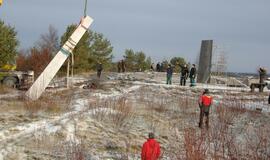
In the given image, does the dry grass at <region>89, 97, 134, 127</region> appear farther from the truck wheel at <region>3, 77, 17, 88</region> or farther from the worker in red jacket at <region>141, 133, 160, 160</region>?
the truck wheel at <region>3, 77, 17, 88</region>

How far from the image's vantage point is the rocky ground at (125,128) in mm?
10211

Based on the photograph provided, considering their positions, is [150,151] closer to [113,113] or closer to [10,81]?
[113,113]

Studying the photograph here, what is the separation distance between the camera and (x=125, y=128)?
14.0 meters

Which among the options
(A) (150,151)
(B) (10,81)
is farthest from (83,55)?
(A) (150,151)

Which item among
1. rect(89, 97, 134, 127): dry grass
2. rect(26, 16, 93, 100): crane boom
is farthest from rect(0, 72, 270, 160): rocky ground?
rect(26, 16, 93, 100): crane boom

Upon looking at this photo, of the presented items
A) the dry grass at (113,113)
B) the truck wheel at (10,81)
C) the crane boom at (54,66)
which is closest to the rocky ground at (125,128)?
the dry grass at (113,113)

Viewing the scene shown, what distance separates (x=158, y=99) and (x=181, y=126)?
20.8ft

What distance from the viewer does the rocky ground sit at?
10211 mm

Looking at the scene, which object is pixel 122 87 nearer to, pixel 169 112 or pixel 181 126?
pixel 169 112

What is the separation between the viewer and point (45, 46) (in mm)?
57312

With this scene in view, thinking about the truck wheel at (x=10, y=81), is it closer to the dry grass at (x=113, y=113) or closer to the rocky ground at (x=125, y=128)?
the rocky ground at (x=125, y=128)

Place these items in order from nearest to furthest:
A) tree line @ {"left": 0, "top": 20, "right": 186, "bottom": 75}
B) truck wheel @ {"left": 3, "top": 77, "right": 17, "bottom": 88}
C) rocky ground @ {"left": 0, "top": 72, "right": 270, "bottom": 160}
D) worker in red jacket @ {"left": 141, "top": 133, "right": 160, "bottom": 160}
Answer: worker in red jacket @ {"left": 141, "top": 133, "right": 160, "bottom": 160} < rocky ground @ {"left": 0, "top": 72, "right": 270, "bottom": 160} < truck wheel @ {"left": 3, "top": 77, "right": 17, "bottom": 88} < tree line @ {"left": 0, "top": 20, "right": 186, "bottom": 75}

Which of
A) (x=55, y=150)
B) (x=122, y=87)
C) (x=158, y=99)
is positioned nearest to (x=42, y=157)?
(x=55, y=150)

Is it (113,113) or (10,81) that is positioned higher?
(10,81)
